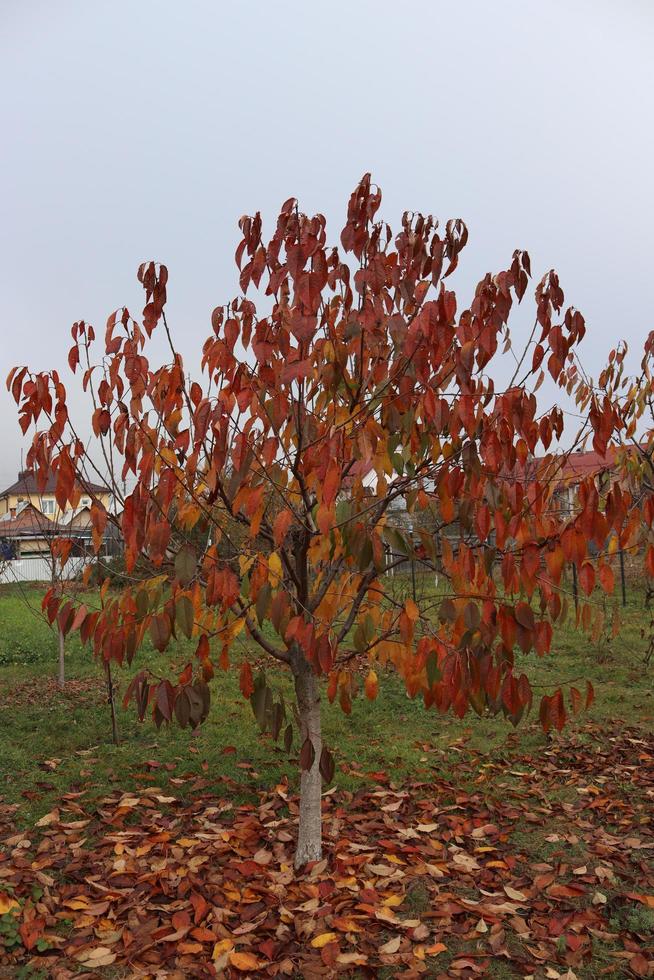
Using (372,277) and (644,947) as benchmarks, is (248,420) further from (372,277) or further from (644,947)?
(644,947)

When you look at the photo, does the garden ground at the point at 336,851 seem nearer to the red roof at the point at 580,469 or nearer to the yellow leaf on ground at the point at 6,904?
the yellow leaf on ground at the point at 6,904

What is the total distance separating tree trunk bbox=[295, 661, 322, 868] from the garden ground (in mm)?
110

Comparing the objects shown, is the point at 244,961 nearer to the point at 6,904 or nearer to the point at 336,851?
the point at 336,851

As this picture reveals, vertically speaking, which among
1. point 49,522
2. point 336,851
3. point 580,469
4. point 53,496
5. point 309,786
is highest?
point 53,496

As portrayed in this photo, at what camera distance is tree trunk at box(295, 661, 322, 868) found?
11.3 ft

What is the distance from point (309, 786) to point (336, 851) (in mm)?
428

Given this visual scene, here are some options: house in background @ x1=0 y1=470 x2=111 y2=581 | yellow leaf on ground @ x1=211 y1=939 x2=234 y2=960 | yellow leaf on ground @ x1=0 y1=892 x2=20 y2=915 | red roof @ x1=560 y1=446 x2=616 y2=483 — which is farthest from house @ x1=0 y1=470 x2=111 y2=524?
red roof @ x1=560 y1=446 x2=616 y2=483

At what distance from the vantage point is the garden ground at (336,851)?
2760mm

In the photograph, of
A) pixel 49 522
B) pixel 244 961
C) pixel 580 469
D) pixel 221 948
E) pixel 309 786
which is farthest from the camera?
pixel 49 522

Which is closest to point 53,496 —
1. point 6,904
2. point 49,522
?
point 49,522

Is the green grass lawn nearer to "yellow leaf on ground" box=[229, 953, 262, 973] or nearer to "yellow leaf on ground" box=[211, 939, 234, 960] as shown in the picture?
"yellow leaf on ground" box=[211, 939, 234, 960]

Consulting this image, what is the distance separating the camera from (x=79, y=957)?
8.87ft

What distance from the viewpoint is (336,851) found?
358 cm

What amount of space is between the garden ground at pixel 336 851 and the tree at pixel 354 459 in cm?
72
